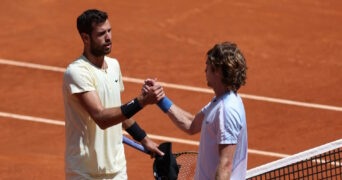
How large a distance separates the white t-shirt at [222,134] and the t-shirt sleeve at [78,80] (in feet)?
3.80

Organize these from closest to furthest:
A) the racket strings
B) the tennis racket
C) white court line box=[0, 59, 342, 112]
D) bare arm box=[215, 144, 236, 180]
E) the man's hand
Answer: bare arm box=[215, 144, 236, 180]
the tennis racket
the man's hand
the racket strings
white court line box=[0, 59, 342, 112]

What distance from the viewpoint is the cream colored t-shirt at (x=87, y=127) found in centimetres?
791

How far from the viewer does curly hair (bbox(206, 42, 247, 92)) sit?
22.7 ft

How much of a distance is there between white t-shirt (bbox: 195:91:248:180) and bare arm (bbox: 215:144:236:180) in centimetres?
4

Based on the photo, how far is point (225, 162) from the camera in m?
6.91

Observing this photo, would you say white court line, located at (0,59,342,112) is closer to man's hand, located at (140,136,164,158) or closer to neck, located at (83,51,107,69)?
man's hand, located at (140,136,164,158)

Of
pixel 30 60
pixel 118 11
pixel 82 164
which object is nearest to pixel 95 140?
pixel 82 164

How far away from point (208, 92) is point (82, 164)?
700 centimetres

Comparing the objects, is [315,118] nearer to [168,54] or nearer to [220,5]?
[168,54]

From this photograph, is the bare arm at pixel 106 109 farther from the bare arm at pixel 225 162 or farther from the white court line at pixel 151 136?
the white court line at pixel 151 136

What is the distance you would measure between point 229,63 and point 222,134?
51 centimetres

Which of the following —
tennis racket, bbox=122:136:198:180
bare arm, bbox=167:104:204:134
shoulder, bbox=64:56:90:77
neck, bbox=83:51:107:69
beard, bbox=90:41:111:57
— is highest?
beard, bbox=90:41:111:57

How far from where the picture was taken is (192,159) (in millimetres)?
9000

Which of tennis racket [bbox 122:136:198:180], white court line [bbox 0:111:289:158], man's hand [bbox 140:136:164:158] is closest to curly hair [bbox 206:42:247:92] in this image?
tennis racket [bbox 122:136:198:180]
